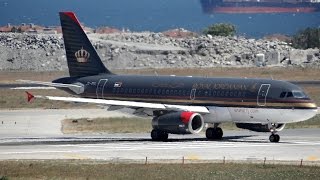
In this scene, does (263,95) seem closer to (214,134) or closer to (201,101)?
(201,101)

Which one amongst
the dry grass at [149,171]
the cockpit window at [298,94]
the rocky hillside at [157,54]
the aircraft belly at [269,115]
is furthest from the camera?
the rocky hillside at [157,54]

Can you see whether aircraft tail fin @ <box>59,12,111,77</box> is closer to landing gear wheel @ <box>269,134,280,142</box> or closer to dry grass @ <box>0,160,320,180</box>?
landing gear wheel @ <box>269,134,280,142</box>

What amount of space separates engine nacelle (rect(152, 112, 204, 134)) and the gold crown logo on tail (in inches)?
327

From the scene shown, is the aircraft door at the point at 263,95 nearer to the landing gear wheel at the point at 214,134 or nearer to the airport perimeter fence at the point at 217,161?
the landing gear wheel at the point at 214,134

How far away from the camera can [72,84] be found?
57781mm

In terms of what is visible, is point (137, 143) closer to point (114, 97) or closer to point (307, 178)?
point (114, 97)

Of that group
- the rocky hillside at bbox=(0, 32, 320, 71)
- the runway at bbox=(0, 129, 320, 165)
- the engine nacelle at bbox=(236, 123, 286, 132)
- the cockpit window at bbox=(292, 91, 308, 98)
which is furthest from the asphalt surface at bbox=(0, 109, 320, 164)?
the rocky hillside at bbox=(0, 32, 320, 71)

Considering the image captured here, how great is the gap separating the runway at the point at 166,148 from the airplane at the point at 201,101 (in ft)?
2.87

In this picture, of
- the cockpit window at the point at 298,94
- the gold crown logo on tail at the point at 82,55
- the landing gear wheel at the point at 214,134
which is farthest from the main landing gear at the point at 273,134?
the gold crown logo on tail at the point at 82,55

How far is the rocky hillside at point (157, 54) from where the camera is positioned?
5266 inches

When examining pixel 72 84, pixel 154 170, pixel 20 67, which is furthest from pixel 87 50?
pixel 20 67

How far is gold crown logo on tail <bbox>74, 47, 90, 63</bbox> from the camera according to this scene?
58.7 m

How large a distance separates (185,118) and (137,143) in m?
2.61

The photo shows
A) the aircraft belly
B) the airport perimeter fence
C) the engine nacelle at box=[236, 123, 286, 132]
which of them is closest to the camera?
the airport perimeter fence
